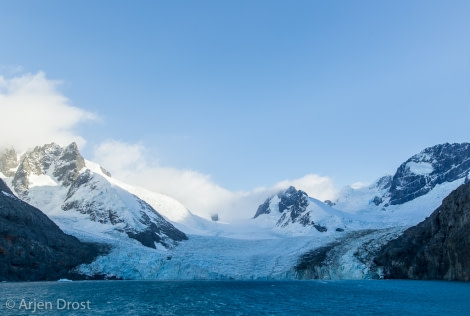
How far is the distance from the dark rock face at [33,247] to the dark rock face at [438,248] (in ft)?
278

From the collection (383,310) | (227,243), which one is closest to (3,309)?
(383,310)

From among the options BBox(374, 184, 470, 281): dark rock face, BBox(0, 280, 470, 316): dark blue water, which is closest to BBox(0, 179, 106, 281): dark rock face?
BBox(0, 280, 470, 316): dark blue water

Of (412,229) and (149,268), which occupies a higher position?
(412,229)

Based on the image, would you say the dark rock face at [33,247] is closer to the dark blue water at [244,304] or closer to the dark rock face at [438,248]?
the dark blue water at [244,304]

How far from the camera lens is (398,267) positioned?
110875 mm

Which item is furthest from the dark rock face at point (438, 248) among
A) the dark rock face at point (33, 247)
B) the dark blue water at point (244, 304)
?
the dark rock face at point (33, 247)

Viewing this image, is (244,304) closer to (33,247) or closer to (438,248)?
(438,248)

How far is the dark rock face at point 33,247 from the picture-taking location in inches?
3964

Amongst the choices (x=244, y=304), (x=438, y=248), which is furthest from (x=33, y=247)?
→ (x=438, y=248)

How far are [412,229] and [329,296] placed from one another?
6629cm

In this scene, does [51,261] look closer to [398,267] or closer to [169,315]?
[169,315]

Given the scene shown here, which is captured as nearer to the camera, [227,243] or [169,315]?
[169,315]

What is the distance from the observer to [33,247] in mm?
107062

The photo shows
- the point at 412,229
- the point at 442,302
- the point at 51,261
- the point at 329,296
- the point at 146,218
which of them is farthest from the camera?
the point at 146,218
